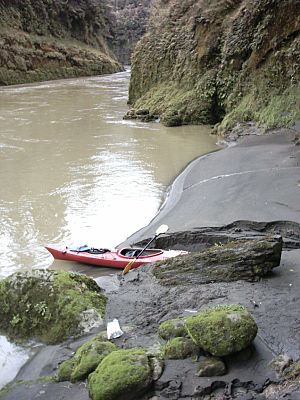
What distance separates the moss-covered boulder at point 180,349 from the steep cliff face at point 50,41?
37.0 m

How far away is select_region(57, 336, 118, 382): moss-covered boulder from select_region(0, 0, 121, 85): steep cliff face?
120 ft

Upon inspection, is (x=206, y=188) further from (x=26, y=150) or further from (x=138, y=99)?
(x=138, y=99)

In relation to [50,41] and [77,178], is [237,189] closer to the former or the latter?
[77,178]

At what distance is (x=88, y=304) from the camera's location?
572cm

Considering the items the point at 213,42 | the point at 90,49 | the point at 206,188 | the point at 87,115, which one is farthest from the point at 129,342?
the point at 90,49

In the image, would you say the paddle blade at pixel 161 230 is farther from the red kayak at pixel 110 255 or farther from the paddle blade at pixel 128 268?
the paddle blade at pixel 128 268

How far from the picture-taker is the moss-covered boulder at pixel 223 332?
4.21 metres

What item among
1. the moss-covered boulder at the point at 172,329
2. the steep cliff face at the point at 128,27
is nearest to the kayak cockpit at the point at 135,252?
the moss-covered boulder at the point at 172,329

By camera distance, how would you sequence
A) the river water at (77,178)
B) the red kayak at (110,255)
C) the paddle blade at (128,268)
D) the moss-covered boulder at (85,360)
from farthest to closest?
the river water at (77,178) < the red kayak at (110,255) < the paddle blade at (128,268) < the moss-covered boulder at (85,360)

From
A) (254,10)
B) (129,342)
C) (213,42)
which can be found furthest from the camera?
(213,42)

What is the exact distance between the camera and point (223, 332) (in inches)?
167

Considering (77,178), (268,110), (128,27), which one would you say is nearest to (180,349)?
(77,178)

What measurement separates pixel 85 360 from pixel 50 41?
148ft

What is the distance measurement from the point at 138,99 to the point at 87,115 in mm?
2400
